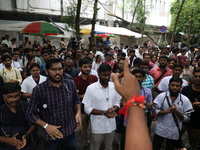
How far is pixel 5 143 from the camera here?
266 cm

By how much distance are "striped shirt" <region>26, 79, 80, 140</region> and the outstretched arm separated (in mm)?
1707

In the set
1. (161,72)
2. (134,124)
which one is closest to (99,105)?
(134,124)

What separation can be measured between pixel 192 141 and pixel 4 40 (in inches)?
438

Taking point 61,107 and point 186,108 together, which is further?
point 186,108

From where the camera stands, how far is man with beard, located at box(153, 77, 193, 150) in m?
3.29

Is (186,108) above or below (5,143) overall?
above

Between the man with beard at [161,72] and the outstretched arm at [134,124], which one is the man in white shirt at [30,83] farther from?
the outstretched arm at [134,124]

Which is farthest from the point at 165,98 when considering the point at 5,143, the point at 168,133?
the point at 5,143

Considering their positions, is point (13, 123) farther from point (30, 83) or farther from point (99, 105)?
point (30, 83)

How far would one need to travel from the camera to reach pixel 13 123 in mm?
2729

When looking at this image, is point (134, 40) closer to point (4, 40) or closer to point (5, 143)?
point (4, 40)

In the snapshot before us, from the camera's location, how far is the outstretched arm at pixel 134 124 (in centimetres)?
106

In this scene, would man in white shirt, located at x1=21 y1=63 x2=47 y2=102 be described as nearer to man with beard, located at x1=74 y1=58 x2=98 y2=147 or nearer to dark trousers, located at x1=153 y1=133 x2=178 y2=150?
man with beard, located at x1=74 y1=58 x2=98 y2=147

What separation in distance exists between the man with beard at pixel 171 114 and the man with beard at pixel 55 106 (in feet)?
4.88
